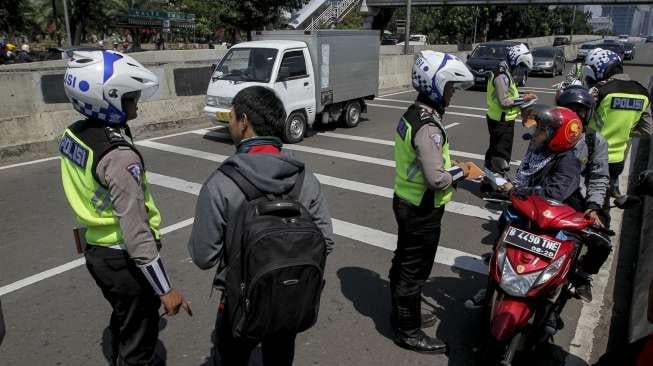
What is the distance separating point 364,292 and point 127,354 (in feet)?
7.76

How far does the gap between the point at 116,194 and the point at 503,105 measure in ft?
20.2

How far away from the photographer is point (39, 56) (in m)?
30.0

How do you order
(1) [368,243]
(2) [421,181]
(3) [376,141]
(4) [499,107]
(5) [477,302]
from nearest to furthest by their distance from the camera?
(2) [421,181]
(5) [477,302]
(1) [368,243]
(4) [499,107]
(3) [376,141]

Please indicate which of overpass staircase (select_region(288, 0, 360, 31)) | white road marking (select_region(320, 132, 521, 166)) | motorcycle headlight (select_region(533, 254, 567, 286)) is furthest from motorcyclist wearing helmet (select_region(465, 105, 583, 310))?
overpass staircase (select_region(288, 0, 360, 31))

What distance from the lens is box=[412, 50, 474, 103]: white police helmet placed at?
129 inches

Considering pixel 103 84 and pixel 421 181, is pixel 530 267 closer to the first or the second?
pixel 421 181

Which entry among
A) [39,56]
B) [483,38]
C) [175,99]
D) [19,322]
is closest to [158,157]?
[175,99]

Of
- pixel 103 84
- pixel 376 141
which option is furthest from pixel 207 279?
pixel 376 141

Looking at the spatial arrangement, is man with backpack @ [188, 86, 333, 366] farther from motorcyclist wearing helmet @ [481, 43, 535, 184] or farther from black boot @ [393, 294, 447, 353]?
motorcyclist wearing helmet @ [481, 43, 535, 184]

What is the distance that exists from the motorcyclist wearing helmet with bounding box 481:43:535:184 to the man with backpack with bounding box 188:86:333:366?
5.39 metres

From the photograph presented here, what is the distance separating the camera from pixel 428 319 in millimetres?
4176

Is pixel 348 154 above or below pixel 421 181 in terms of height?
below

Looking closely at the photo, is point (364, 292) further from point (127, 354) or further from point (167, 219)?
point (167, 219)

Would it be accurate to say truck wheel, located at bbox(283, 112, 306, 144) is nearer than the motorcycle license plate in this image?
No
